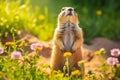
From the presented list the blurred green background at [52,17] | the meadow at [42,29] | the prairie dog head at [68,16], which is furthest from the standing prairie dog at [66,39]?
the blurred green background at [52,17]

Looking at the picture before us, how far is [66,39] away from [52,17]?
4.12 meters

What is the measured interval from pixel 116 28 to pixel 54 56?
13.6ft

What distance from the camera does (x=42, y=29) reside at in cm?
995

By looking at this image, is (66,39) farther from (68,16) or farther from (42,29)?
(42,29)

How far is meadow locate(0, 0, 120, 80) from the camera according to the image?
227 inches

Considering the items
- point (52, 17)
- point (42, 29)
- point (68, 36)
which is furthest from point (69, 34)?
point (52, 17)

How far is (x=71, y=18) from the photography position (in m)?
6.64

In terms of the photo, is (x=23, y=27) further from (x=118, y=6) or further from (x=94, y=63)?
(x=118, y=6)

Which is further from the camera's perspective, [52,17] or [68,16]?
[52,17]

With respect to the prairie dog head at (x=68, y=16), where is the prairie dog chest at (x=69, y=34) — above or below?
below

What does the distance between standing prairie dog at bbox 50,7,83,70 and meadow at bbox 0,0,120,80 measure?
0.19 metres

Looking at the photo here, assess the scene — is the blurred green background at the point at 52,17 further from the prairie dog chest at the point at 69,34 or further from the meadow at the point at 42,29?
the prairie dog chest at the point at 69,34

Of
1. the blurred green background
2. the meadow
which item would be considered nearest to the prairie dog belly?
the meadow

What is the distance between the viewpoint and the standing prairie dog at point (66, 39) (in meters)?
6.67
